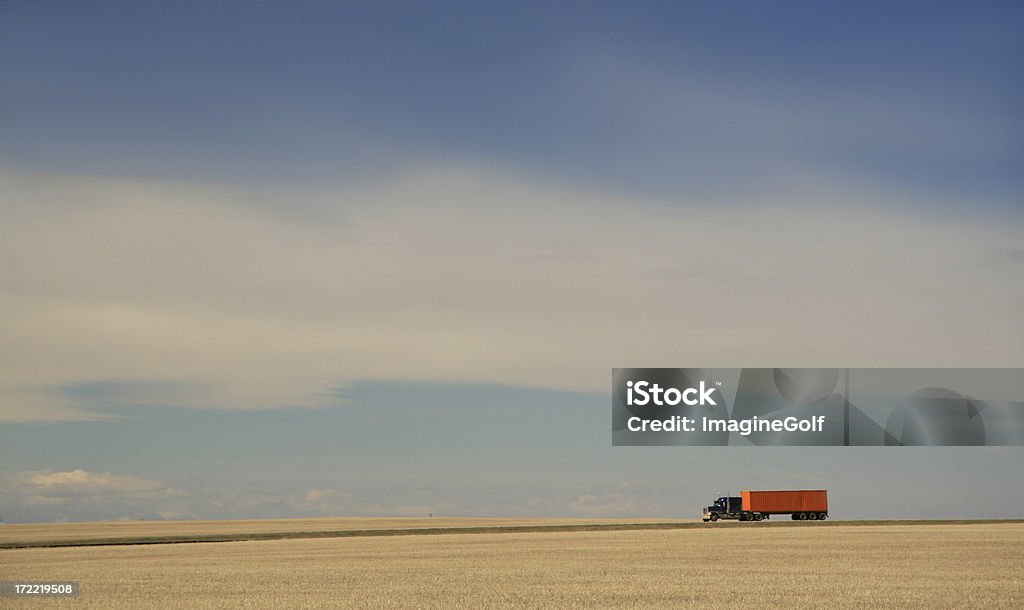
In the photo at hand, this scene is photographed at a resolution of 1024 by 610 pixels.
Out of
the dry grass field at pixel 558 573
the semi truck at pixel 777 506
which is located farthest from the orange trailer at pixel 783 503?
the dry grass field at pixel 558 573

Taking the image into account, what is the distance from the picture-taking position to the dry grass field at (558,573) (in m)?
39.9

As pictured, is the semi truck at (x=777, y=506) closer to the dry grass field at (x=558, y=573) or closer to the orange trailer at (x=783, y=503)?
the orange trailer at (x=783, y=503)

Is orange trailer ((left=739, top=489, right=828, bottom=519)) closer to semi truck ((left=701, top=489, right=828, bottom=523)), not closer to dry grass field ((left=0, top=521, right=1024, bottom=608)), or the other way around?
semi truck ((left=701, top=489, right=828, bottom=523))

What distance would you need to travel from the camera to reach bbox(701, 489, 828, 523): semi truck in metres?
127

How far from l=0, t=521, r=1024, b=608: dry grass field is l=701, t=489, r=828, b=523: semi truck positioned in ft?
133

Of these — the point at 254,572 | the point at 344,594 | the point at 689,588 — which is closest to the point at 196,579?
the point at 254,572

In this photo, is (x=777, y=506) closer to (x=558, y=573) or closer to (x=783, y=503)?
(x=783, y=503)

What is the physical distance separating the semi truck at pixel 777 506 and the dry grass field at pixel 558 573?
40676 mm

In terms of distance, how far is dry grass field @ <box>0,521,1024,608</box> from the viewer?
39.9 m

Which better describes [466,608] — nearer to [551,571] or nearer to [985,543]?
[551,571]

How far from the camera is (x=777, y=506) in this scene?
127 meters

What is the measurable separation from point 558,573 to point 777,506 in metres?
81.1

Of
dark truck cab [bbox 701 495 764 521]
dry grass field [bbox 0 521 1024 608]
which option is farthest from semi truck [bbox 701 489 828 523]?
dry grass field [bbox 0 521 1024 608]

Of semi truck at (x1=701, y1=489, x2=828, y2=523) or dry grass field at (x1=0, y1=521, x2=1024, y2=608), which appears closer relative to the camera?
dry grass field at (x1=0, y1=521, x2=1024, y2=608)
